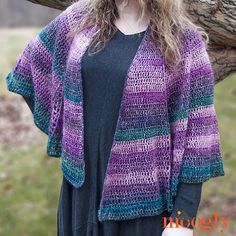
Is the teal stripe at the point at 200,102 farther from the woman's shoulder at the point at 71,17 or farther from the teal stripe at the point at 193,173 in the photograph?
the woman's shoulder at the point at 71,17

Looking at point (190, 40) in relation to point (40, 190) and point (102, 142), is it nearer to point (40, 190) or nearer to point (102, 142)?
point (102, 142)

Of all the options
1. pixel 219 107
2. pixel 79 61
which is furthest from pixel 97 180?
pixel 219 107

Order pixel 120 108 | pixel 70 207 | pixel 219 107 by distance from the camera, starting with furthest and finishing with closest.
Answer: pixel 219 107, pixel 70 207, pixel 120 108

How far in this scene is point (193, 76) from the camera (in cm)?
171

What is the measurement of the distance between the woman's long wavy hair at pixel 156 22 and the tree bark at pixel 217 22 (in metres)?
0.42

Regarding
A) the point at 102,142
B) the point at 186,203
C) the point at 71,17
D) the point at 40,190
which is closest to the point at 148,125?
the point at 102,142

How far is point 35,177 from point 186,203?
290 cm

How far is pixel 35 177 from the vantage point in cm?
448

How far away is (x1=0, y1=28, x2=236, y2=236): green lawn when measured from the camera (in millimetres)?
3738

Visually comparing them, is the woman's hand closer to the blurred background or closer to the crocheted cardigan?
the crocheted cardigan

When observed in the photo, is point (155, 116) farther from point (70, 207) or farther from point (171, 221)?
point (70, 207)

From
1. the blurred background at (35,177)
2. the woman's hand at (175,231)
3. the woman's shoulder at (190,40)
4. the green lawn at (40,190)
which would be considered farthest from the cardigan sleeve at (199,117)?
the green lawn at (40,190)

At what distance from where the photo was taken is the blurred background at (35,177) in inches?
149

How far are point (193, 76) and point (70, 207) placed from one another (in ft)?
2.24
